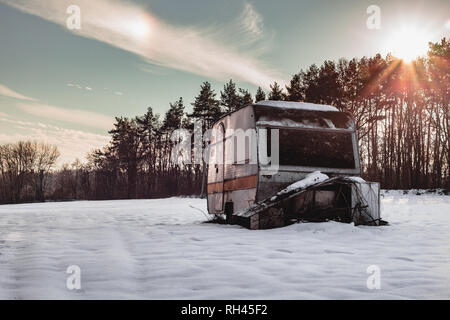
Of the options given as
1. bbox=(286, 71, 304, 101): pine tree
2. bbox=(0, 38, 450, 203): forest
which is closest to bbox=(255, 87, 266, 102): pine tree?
bbox=(0, 38, 450, 203): forest

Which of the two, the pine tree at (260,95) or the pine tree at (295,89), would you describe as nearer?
the pine tree at (295,89)

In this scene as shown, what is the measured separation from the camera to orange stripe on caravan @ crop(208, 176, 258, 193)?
26.1 ft

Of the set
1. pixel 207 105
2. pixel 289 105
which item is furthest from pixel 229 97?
pixel 289 105

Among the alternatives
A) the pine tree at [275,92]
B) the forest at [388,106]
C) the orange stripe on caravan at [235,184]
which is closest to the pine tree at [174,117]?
the forest at [388,106]

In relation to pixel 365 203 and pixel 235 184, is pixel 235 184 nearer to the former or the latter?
pixel 235 184

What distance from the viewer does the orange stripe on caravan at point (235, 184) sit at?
7945 millimetres

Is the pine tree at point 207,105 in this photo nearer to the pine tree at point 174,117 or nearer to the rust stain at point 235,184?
the pine tree at point 174,117

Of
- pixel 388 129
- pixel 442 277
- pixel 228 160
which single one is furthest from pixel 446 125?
pixel 442 277

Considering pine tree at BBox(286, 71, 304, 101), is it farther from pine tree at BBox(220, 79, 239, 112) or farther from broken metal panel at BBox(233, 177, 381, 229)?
broken metal panel at BBox(233, 177, 381, 229)

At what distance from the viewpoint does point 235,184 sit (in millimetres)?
8883

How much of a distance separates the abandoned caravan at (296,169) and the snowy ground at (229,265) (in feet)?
2.86

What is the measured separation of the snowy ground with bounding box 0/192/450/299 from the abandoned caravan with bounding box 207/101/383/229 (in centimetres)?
87
